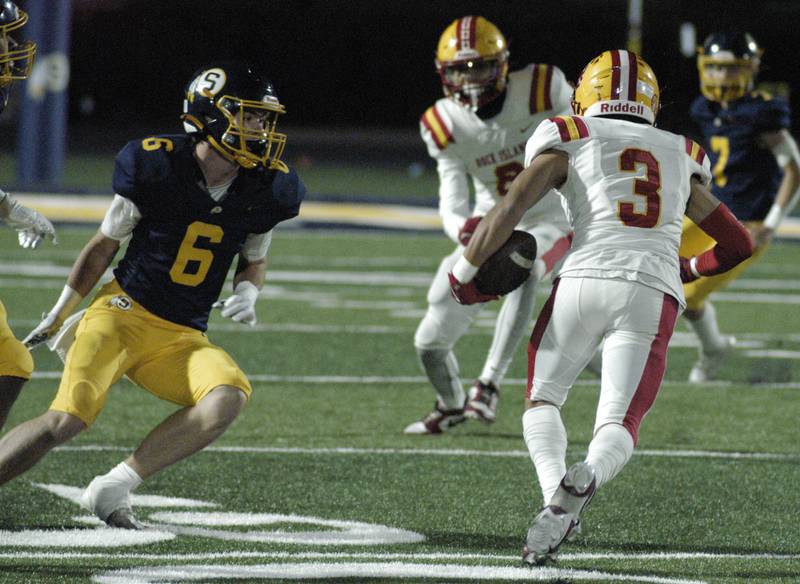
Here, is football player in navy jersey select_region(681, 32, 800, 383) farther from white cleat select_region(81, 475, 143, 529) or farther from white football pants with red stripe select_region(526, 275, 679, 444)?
white cleat select_region(81, 475, 143, 529)

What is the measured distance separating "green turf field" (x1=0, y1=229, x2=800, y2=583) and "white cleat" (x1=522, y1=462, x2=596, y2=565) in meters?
0.07

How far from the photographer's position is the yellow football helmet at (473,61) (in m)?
6.08

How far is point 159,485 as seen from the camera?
495 centimetres

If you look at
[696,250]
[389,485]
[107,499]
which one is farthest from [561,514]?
[696,250]

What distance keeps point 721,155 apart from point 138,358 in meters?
4.16

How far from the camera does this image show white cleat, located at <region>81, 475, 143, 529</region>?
4.10m

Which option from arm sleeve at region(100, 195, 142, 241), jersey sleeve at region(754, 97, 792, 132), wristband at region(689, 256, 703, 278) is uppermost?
wristband at region(689, 256, 703, 278)

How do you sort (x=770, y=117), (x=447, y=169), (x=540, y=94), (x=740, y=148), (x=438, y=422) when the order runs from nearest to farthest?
(x=438, y=422), (x=540, y=94), (x=447, y=169), (x=770, y=117), (x=740, y=148)

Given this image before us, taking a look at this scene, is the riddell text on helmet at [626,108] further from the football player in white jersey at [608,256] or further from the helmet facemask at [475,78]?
the helmet facemask at [475,78]

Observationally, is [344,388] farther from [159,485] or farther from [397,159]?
[397,159]

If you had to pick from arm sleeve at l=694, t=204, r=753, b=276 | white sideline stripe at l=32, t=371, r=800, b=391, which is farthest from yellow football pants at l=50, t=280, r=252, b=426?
white sideline stripe at l=32, t=371, r=800, b=391

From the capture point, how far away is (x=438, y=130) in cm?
629

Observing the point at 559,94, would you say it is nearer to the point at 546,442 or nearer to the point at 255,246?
the point at 255,246

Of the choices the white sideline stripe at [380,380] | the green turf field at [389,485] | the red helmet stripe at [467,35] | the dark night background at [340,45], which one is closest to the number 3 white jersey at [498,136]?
the red helmet stripe at [467,35]
